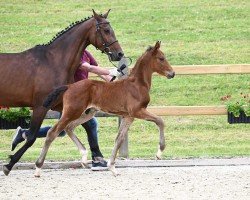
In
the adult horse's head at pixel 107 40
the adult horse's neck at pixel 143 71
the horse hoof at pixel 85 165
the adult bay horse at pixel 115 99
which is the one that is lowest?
the horse hoof at pixel 85 165

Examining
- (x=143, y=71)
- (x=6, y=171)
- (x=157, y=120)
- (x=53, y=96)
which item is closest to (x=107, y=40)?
(x=143, y=71)

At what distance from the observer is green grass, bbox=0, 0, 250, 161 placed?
18188 mm

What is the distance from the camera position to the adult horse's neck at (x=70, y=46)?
13609 millimetres

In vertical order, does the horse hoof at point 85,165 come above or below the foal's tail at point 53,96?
below

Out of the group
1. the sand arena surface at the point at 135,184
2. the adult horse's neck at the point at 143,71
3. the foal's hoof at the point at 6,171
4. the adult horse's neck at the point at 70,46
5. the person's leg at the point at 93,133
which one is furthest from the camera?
the person's leg at the point at 93,133

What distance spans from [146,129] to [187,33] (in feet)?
25.2

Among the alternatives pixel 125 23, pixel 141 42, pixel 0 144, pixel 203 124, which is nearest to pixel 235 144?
pixel 203 124

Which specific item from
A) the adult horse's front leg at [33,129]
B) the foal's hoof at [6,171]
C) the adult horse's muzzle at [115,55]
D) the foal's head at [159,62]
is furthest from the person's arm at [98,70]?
the foal's hoof at [6,171]

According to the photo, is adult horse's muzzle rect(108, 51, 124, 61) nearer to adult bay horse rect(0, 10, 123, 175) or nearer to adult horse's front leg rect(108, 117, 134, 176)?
adult bay horse rect(0, 10, 123, 175)

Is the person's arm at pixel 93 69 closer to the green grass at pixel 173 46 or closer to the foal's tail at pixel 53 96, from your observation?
the foal's tail at pixel 53 96

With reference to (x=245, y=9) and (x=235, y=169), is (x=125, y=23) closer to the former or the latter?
(x=245, y=9)

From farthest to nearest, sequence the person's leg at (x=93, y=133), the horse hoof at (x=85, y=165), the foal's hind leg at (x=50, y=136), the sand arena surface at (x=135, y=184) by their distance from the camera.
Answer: the person's leg at (x=93, y=133)
the horse hoof at (x=85, y=165)
the foal's hind leg at (x=50, y=136)
the sand arena surface at (x=135, y=184)

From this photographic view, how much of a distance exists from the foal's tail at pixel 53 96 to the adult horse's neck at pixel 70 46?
493 millimetres

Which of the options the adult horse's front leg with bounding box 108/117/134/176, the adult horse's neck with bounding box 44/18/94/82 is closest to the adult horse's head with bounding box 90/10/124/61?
the adult horse's neck with bounding box 44/18/94/82
